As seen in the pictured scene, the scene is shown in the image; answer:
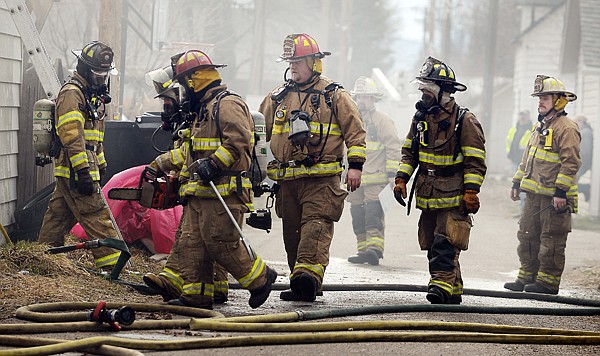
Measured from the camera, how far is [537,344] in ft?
21.4

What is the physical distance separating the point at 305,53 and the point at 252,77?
119ft

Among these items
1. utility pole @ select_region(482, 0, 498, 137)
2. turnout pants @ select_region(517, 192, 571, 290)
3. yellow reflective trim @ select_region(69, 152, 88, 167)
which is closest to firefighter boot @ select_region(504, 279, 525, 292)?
turnout pants @ select_region(517, 192, 571, 290)

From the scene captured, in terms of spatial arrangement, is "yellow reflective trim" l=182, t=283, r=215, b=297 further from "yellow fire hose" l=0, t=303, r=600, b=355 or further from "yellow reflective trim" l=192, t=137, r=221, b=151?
"yellow reflective trim" l=192, t=137, r=221, b=151

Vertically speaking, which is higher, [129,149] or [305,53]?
[305,53]

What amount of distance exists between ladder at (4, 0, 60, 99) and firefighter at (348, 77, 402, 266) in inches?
165

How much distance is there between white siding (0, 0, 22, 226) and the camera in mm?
9914

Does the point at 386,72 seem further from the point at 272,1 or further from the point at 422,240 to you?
the point at 422,240

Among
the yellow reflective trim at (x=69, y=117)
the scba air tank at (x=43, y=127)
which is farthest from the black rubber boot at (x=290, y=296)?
the scba air tank at (x=43, y=127)

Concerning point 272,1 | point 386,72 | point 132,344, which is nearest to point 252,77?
point 272,1

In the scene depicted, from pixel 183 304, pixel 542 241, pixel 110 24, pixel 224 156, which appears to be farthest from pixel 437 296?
pixel 110 24

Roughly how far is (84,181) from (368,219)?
4494 millimetres

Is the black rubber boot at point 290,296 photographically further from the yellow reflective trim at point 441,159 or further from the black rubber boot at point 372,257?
the black rubber boot at point 372,257

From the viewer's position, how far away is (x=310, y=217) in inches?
336

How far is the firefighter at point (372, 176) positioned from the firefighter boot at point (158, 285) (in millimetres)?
4599
